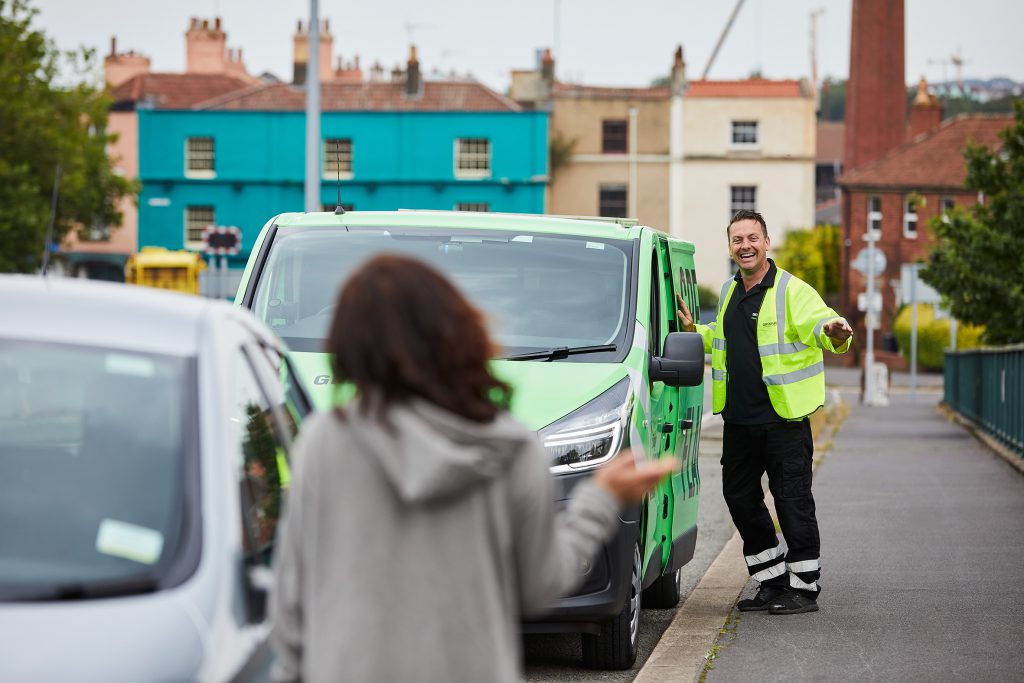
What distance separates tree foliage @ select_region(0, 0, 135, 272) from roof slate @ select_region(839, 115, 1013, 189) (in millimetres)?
35678

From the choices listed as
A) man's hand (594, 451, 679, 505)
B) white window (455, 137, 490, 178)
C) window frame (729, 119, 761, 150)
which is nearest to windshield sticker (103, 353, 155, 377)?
man's hand (594, 451, 679, 505)

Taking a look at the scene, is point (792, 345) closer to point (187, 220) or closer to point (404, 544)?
point (404, 544)

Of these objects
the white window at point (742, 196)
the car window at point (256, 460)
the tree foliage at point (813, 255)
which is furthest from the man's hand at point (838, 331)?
the white window at point (742, 196)

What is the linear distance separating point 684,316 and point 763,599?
1.48m

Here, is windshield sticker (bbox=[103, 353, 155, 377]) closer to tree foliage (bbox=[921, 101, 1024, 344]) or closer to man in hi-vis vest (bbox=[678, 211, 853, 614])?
man in hi-vis vest (bbox=[678, 211, 853, 614])

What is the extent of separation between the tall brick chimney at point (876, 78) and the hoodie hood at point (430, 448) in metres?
74.5

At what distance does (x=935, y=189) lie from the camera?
231 feet

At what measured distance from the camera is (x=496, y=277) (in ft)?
25.2

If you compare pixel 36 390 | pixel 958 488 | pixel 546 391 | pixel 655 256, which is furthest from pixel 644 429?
pixel 958 488

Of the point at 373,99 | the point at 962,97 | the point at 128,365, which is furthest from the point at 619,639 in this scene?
the point at 962,97

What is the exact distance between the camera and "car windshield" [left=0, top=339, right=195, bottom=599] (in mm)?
3162

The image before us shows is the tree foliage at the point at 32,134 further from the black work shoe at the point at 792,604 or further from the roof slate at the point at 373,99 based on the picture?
the black work shoe at the point at 792,604

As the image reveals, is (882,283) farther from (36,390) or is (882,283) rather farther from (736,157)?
(36,390)

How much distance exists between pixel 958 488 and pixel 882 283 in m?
57.8
